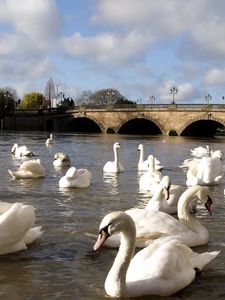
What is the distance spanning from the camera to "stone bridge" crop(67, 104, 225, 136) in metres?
69.2

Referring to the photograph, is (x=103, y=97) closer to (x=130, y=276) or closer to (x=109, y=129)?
(x=109, y=129)

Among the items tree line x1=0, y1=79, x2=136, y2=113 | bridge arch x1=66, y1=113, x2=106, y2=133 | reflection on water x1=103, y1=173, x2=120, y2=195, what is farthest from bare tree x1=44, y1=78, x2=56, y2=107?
reflection on water x1=103, y1=173, x2=120, y2=195

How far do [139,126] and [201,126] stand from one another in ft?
36.8

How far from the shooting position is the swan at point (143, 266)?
5.40 metres

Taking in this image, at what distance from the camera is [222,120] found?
219 ft

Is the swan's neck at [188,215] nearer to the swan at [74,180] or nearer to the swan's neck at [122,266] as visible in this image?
the swan's neck at [122,266]

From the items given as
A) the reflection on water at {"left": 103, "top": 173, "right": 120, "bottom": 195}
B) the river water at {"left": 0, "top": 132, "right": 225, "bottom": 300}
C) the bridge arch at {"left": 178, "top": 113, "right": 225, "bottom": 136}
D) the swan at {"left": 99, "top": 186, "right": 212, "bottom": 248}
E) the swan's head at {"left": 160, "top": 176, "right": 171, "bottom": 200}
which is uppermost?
the bridge arch at {"left": 178, "top": 113, "right": 225, "bottom": 136}

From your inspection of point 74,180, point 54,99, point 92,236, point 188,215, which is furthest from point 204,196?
point 54,99

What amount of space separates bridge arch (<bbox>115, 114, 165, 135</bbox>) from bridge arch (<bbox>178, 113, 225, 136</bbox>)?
10.6 ft

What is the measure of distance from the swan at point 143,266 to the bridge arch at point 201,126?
204 feet

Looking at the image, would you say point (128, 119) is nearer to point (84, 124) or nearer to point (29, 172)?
point (84, 124)

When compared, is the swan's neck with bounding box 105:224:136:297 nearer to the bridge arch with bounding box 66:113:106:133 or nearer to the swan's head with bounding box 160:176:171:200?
the swan's head with bounding box 160:176:171:200

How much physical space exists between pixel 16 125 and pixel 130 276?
78.1 meters

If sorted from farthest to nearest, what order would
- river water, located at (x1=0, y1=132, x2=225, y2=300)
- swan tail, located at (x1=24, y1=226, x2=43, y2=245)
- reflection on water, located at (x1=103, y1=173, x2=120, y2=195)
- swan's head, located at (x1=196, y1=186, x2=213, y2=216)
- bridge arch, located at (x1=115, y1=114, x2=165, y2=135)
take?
1. bridge arch, located at (x1=115, y1=114, x2=165, y2=135)
2. reflection on water, located at (x1=103, y1=173, x2=120, y2=195)
3. swan's head, located at (x1=196, y1=186, x2=213, y2=216)
4. swan tail, located at (x1=24, y1=226, x2=43, y2=245)
5. river water, located at (x1=0, y1=132, x2=225, y2=300)
